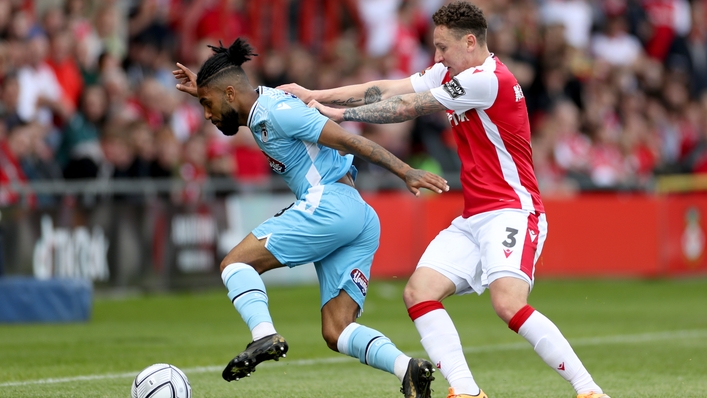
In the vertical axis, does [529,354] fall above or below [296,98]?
below

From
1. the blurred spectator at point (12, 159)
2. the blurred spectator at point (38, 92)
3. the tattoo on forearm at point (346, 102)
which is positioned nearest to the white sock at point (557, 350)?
the tattoo on forearm at point (346, 102)

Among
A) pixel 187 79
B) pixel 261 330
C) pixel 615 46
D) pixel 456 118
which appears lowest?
pixel 261 330

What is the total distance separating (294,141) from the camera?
713cm

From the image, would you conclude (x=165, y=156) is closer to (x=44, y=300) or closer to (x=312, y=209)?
(x=44, y=300)

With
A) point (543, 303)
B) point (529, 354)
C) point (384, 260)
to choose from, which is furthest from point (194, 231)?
point (529, 354)

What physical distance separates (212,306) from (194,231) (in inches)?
70.2

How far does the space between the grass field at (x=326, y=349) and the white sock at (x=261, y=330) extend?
1139mm

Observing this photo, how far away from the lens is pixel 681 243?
20.1 m

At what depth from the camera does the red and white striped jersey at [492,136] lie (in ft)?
23.2

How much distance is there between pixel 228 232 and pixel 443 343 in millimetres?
10153

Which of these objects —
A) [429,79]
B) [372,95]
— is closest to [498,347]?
[372,95]

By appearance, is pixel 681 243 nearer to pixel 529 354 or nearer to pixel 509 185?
pixel 529 354

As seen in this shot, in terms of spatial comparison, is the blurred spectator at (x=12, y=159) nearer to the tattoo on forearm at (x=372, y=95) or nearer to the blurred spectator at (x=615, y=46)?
the tattoo on forearm at (x=372, y=95)

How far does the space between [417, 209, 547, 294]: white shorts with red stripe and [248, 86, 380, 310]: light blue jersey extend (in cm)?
45
